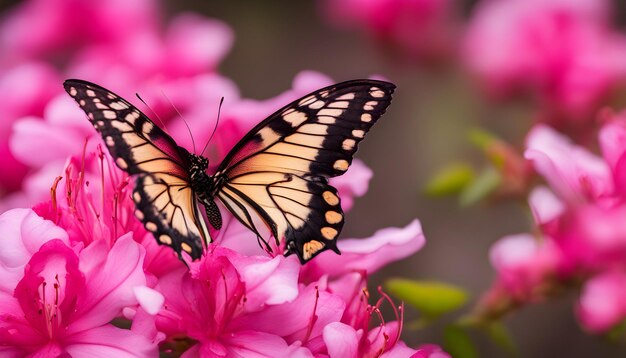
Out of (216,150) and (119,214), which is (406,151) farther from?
(119,214)

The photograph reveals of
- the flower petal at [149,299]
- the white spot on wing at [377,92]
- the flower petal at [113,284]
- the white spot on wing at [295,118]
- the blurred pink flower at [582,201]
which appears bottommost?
the flower petal at [149,299]

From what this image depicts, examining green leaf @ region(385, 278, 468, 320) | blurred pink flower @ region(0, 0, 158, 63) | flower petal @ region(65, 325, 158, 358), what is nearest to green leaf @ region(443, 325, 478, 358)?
green leaf @ region(385, 278, 468, 320)

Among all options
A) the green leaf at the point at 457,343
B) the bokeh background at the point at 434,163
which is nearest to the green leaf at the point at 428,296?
the green leaf at the point at 457,343

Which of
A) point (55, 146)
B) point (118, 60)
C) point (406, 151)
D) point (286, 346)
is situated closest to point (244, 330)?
point (286, 346)

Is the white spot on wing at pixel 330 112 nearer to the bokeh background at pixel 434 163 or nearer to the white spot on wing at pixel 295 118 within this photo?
the white spot on wing at pixel 295 118

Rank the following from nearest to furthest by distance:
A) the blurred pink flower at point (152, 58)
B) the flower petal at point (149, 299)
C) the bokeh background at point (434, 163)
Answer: the flower petal at point (149, 299), the blurred pink flower at point (152, 58), the bokeh background at point (434, 163)

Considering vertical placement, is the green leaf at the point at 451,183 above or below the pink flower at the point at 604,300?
above

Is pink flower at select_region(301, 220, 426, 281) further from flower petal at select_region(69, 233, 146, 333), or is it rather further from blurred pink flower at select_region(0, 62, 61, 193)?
blurred pink flower at select_region(0, 62, 61, 193)
